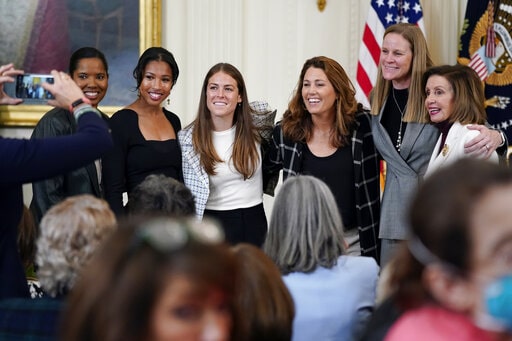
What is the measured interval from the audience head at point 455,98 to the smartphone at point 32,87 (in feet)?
10.0

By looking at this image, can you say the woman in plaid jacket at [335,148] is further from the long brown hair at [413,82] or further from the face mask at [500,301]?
the face mask at [500,301]

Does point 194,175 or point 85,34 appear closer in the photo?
point 194,175

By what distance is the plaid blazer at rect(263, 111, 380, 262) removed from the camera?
4461 mm

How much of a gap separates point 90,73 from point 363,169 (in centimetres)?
164

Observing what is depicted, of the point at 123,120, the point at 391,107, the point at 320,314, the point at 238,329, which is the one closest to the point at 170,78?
the point at 123,120

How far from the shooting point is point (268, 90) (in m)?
6.71

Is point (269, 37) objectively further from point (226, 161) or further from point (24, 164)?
point (24, 164)

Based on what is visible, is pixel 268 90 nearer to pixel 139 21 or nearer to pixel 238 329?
pixel 139 21

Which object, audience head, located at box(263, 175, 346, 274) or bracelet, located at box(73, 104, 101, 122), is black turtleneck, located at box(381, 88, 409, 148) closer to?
audience head, located at box(263, 175, 346, 274)

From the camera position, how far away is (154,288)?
4.44 feet

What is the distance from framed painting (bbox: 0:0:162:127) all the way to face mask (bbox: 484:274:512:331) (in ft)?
17.0

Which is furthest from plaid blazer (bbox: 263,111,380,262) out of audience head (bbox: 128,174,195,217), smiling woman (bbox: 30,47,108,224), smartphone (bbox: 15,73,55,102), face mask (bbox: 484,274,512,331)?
face mask (bbox: 484,274,512,331)

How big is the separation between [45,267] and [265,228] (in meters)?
2.27

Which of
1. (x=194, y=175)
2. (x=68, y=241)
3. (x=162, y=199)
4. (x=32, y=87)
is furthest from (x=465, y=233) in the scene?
(x=32, y=87)
